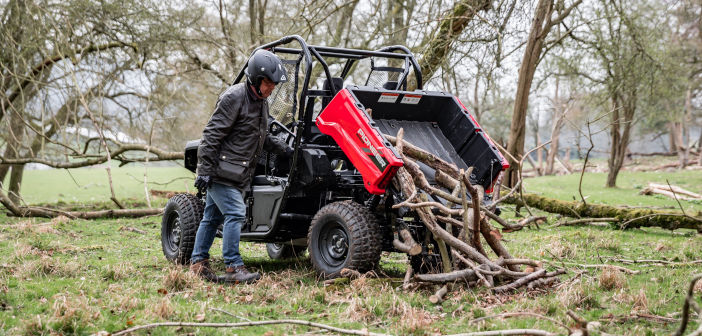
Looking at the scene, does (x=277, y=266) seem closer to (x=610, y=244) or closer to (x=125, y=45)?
(x=610, y=244)

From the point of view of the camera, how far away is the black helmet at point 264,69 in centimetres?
610

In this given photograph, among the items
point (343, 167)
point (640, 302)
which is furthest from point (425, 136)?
point (640, 302)

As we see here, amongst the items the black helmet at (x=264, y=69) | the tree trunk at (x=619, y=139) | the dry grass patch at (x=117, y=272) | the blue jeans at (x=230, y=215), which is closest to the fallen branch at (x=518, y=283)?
the blue jeans at (x=230, y=215)

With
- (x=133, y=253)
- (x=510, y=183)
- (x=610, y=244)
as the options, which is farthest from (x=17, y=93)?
(x=610, y=244)

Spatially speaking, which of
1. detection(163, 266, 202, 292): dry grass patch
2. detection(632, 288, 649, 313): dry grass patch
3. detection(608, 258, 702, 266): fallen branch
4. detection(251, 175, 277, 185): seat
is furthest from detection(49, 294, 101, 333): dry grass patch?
detection(608, 258, 702, 266): fallen branch

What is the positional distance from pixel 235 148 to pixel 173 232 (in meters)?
1.86

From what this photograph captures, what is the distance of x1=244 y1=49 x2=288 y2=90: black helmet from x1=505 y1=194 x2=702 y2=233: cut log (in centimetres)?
402

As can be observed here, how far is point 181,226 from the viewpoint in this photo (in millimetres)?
7207

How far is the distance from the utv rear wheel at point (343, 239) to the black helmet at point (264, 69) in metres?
1.26

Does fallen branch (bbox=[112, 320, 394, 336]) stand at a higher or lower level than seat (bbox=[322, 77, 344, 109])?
lower

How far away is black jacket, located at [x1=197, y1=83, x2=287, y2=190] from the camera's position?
20.2 ft

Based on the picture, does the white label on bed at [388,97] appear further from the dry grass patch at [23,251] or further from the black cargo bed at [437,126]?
the dry grass patch at [23,251]

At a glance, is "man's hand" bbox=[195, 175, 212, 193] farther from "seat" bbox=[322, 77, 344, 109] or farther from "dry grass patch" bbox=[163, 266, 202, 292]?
"seat" bbox=[322, 77, 344, 109]

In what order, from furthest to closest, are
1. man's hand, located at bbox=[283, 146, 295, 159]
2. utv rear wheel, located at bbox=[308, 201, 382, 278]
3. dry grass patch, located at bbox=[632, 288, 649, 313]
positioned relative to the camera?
man's hand, located at bbox=[283, 146, 295, 159] → utv rear wheel, located at bbox=[308, 201, 382, 278] → dry grass patch, located at bbox=[632, 288, 649, 313]
